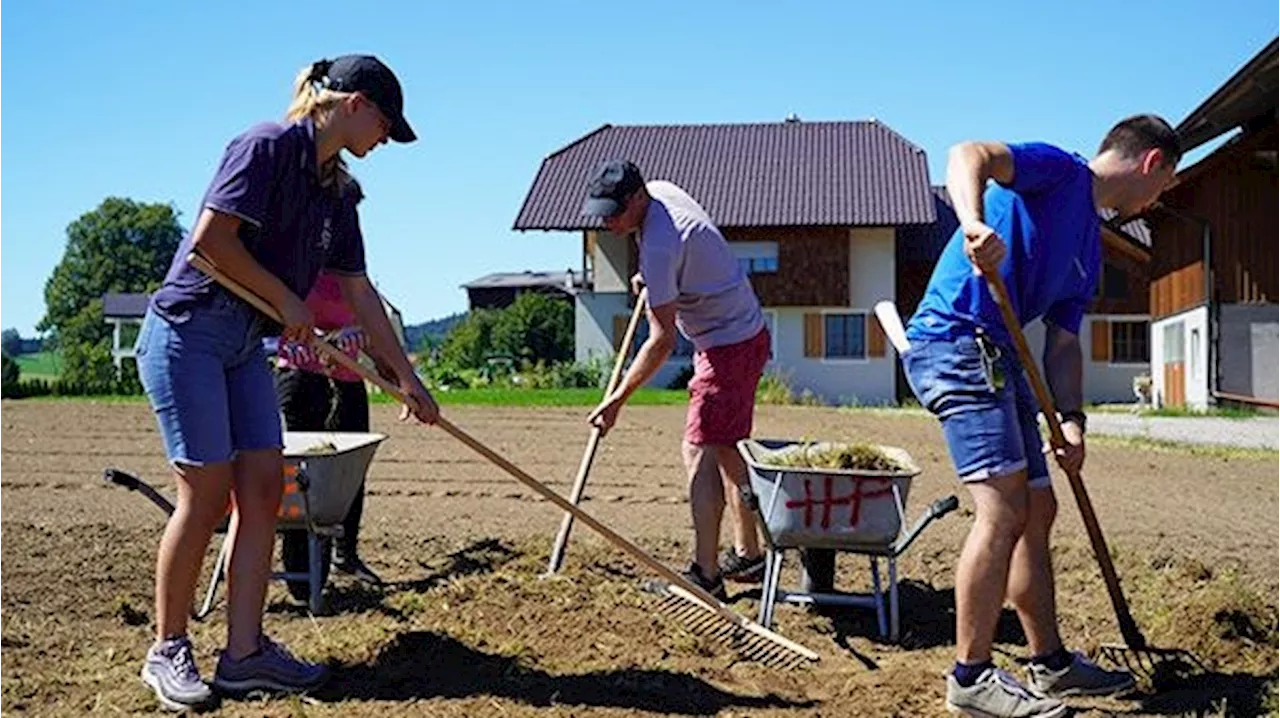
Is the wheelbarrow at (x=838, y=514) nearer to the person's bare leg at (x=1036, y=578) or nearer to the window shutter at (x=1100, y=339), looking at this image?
the person's bare leg at (x=1036, y=578)

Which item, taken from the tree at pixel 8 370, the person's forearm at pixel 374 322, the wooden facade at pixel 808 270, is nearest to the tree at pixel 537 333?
the wooden facade at pixel 808 270

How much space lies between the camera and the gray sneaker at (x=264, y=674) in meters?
4.29

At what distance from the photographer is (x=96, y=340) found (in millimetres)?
67688

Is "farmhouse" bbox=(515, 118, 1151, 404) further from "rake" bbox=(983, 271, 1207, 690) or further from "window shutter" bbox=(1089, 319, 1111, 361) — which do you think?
"rake" bbox=(983, 271, 1207, 690)

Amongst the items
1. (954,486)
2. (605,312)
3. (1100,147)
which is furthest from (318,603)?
(605,312)

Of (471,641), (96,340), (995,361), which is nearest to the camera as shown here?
(995,361)

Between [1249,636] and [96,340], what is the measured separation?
67.8m

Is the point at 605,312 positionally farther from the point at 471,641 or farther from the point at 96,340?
the point at 96,340

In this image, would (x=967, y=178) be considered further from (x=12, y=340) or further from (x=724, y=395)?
(x=12, y=340)

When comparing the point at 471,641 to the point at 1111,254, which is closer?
the point at 471,641

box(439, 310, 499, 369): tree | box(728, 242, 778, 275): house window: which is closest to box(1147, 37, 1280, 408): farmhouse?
box(728, 242, 778, 275): house window

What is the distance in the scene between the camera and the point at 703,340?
239 inches

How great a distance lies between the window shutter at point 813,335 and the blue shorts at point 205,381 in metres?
32.3

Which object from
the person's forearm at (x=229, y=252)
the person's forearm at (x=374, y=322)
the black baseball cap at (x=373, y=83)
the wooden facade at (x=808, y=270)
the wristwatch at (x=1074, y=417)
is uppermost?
the wooden facade at (x=808, y=270)
